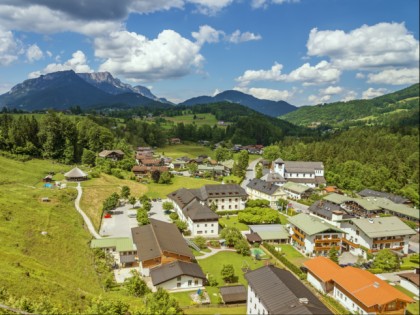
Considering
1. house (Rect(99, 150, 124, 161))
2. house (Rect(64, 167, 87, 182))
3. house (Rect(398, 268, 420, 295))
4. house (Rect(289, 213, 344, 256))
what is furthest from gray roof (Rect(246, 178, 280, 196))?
house (Rect(99, 150, 124, 161))

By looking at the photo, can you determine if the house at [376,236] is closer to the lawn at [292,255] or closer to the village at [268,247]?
the village at [268,247]

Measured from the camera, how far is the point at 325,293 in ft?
142

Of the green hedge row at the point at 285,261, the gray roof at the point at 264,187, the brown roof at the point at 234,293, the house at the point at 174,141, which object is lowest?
the green hedge row at the point at 285,261

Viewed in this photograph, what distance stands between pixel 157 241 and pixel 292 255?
80.3 ft

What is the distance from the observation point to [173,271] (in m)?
44.0

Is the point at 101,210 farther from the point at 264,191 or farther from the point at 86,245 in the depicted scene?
the point at 264,191

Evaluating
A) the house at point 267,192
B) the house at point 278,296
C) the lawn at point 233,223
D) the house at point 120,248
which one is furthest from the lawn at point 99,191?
the house at point 278,296

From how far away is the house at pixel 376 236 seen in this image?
188 ft

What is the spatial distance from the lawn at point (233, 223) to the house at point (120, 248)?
24.2 metres

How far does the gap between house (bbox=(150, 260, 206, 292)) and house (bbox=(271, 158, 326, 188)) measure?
74224 mm

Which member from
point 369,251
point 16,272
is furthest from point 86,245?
point 369,251

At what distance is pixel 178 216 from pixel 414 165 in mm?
82286

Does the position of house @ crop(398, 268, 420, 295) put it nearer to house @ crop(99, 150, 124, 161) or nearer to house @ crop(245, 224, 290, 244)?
house @ crop(245, 224, 290, 244)

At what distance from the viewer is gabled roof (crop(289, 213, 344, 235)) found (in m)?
56.7
